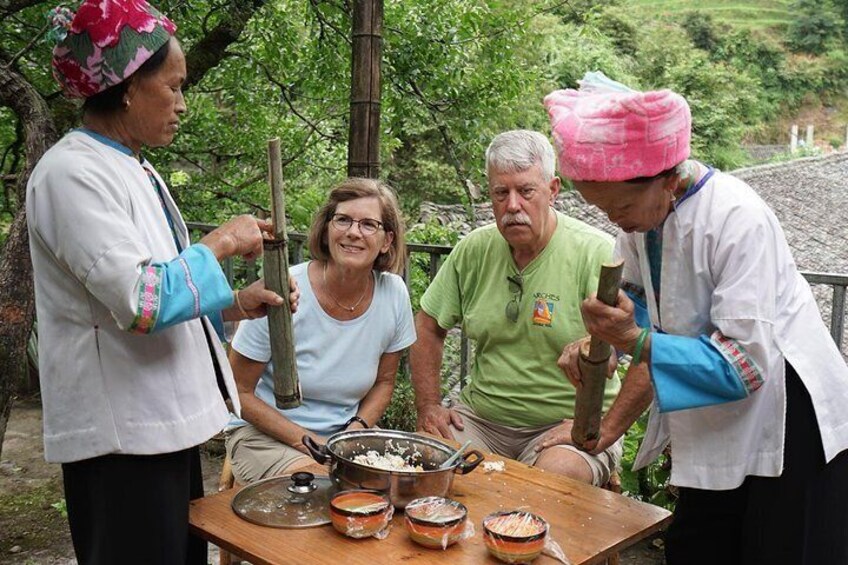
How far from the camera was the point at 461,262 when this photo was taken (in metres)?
3.07

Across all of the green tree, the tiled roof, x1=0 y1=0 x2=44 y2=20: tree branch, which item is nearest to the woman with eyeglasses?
x1=0 y1=0 x2=44 y2=20: tree branch

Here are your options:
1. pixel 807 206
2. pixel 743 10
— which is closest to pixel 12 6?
pixel 807 206

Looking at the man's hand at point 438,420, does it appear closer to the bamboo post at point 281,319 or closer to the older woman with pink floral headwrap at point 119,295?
the bamboo post at point 281,319

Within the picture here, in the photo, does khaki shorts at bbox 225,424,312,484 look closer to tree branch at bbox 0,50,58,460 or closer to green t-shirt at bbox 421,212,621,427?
green t-shirt at bbox 421,212,621,427

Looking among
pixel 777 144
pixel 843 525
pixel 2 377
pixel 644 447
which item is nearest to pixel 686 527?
pixel 644 447

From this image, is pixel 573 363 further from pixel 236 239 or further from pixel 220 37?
pixel 220 37

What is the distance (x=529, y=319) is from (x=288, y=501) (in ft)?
3.79

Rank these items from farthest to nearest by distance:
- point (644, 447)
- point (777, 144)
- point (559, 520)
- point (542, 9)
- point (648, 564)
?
point (777, 144), point (542, 9), point (648, 564), point (644, 447), point (559, 520)

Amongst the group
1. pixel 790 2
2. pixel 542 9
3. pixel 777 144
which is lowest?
pixel 777 144

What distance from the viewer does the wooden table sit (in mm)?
1766

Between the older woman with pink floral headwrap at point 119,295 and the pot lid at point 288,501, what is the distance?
0.66ft

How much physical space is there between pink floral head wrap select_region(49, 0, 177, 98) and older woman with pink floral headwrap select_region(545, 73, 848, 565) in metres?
0.88

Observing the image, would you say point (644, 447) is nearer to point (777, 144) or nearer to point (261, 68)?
point (261, 68)

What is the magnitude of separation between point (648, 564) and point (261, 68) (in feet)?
12.6
